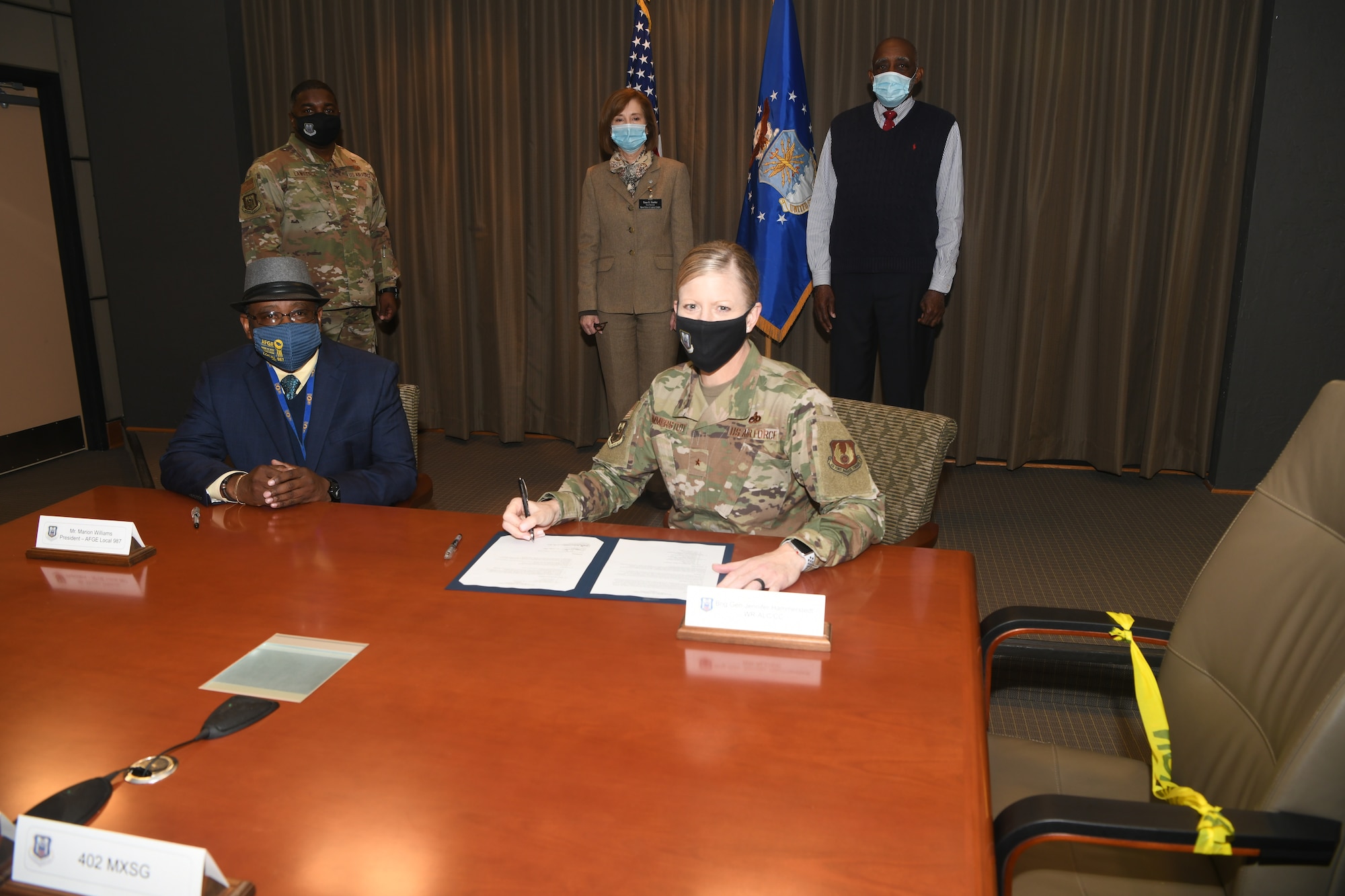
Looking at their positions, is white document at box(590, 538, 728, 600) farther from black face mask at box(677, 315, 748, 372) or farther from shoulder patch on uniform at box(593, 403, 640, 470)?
black face mask at box(677, 315, 748, 372)

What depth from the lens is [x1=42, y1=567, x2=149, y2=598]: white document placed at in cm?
162

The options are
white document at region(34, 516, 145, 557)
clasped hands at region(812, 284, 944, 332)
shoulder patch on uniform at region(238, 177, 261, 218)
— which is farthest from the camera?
shoulder patch on uniform at region(238, 177, 261, 218)

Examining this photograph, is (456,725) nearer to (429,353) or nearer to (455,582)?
(455,582)

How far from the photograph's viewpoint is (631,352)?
465 cm

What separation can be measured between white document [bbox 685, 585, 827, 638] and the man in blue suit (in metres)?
1.18

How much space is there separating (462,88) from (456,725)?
4.87m

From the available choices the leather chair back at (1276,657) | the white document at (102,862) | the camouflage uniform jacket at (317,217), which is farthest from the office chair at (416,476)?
the camouflage uniform jacket at (317,217)

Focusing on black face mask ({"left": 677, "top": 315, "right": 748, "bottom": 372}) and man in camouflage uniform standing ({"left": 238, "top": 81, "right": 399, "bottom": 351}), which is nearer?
black face mask ({"left": 677, "top": 315, "right": 748, "bottom": 372})

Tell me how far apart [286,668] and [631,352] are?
343cm

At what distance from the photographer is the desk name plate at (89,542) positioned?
1.73 metres

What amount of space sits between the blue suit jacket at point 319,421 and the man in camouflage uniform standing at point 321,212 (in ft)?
6.36

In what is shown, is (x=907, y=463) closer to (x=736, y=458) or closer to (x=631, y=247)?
(x=736, y=458)

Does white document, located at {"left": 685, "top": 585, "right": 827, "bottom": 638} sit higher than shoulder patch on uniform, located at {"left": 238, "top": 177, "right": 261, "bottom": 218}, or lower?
lower

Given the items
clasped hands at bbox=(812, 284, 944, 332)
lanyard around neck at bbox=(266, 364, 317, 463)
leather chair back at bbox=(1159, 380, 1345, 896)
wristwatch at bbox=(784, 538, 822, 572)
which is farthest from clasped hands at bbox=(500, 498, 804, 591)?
clasped hands at bbox=(812, 284, 944, 332)
